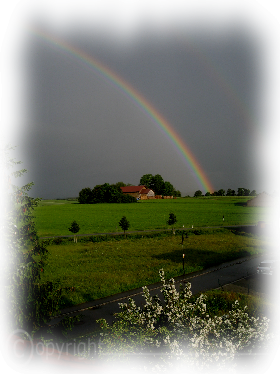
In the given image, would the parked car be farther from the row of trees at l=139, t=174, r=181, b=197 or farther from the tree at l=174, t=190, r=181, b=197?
the tree at l=174, t=190, r=181, b=197

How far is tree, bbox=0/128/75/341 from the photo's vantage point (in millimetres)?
6570

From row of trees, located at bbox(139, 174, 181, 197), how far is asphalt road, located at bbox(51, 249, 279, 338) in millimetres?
135449

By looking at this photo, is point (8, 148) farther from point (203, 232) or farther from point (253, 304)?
point (203, 232)

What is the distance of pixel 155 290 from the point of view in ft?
64.4

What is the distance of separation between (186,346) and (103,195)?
12477 cm

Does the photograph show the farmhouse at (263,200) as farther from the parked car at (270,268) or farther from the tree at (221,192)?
the parked car at (270,268)

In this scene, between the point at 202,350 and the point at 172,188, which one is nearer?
the point at 202,350

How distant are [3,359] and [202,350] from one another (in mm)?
3960

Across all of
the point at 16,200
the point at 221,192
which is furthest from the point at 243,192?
the point at 16,200

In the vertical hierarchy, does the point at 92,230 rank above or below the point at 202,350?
below

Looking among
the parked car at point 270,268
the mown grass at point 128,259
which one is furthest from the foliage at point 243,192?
the parked car at point 270,268

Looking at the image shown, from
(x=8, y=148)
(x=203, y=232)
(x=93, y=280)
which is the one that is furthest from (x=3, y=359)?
(x=203, y=232)

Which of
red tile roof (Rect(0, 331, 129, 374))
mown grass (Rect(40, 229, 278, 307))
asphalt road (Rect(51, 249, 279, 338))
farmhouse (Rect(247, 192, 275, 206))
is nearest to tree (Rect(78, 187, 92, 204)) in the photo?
farmhouse (Rect(247, 192, 275, 206))

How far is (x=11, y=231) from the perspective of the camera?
22.2 ft
